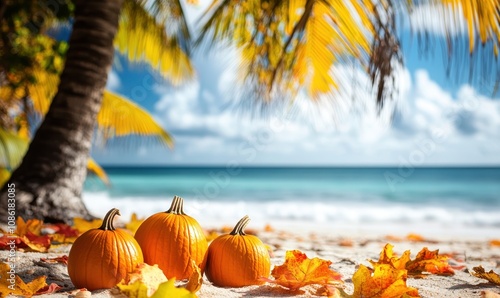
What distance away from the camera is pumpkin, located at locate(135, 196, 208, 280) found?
68.6 inches

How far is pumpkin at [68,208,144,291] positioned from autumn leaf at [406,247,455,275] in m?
1.27

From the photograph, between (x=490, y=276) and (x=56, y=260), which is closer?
(x=490, y=276)

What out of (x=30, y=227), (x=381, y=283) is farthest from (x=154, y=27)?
(x=381, y=283)

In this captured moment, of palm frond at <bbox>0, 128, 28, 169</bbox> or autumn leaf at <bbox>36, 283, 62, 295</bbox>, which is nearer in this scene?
autumn leaf at <bbox>36, 283, 62, 295</bbox>

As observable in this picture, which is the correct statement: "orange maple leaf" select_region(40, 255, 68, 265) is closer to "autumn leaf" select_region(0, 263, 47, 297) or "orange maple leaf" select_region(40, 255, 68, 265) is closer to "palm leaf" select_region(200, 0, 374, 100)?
"autumn leaf" select_region(0, 263, 47, 297)

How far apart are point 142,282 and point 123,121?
641 centimetres

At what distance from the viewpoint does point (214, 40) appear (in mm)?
4105

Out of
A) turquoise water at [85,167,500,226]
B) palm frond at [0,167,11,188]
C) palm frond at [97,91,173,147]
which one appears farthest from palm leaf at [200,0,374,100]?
turquoise water at [85,167,500,226]

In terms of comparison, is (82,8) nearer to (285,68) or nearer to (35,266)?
(285,68)

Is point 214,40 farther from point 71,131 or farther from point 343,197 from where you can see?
point 343,197

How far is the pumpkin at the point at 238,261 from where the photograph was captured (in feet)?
5.78

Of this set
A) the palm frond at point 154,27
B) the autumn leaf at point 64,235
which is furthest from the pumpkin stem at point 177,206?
the palm frond at point 154,27

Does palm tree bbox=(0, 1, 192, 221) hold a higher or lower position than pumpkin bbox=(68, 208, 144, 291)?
higher

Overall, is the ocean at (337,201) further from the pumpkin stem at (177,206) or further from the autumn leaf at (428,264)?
the pumpkin stem at (177,206)
